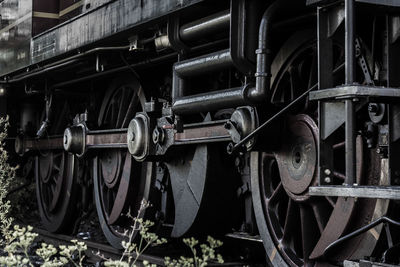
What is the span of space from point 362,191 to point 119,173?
428cm

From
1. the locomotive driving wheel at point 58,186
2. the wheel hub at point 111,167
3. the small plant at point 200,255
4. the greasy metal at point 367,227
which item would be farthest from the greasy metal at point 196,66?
the locomotive driving wheel at point 58,186

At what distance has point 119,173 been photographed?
22.8 ft

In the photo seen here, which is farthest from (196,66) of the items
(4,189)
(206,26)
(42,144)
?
(42,144)

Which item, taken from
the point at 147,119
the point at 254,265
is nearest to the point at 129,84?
the point at 147,119

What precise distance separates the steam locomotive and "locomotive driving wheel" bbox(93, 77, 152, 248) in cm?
2

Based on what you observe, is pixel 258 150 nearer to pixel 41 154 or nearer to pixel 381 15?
pixel 381 15

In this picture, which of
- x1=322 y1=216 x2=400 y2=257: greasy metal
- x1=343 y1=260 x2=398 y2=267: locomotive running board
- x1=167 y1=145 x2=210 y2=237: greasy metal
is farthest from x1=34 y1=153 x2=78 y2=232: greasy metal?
x1=343 y1=260 x2=398 y2=267: locomotive running board

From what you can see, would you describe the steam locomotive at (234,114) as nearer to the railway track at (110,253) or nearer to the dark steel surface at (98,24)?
the dark steel surface at (98,24)

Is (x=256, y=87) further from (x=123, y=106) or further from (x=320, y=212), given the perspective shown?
(x=123, y=106)

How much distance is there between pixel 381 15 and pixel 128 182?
3.73 meters

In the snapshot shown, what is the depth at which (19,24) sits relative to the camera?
796 cm

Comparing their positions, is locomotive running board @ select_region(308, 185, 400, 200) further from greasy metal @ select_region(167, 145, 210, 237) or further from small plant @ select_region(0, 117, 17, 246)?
Result: greasy metal @ select_region(167, 145, 210, 237)

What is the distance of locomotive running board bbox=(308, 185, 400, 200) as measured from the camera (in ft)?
9.21

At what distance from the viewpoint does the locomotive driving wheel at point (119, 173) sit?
666 centimetres
